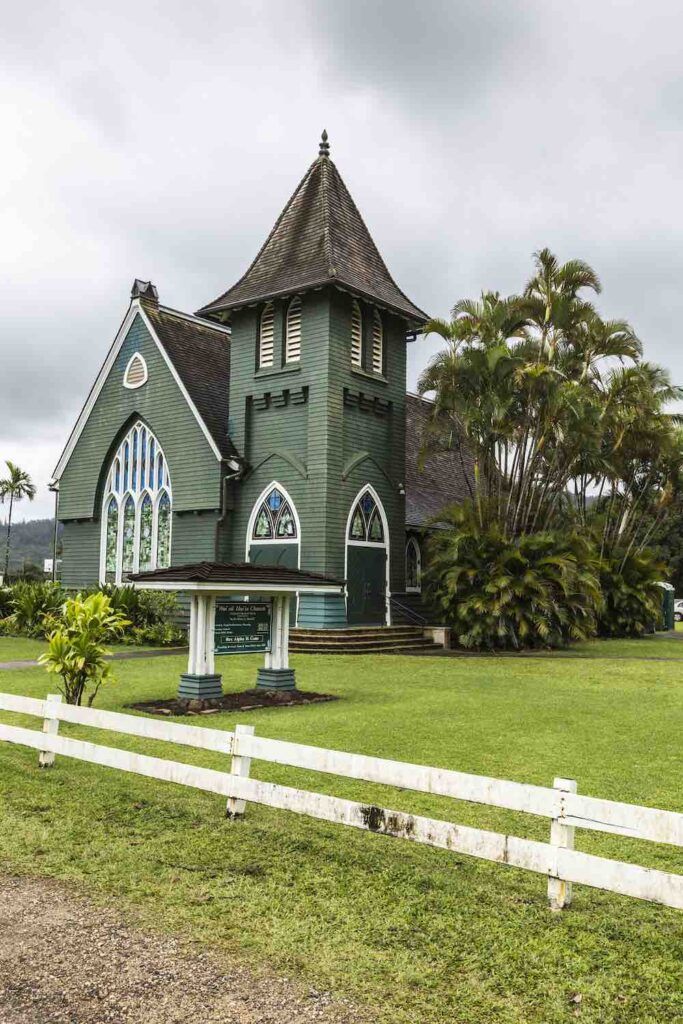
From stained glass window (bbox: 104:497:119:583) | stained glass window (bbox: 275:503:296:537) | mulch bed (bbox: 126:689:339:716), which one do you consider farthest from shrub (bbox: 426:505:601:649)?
stained glass window (bbox: 104:497:119:583)

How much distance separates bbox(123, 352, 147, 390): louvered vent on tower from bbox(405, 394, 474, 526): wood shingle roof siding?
9.06 metres

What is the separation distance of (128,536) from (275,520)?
613cm

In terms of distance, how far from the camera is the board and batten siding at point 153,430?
83.5 feet

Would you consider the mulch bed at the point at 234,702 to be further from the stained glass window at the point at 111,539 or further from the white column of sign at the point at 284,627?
the stained glass window at the point at 111,539

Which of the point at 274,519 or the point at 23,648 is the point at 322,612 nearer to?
the point at 274,519

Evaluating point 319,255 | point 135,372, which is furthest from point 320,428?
point 135,372

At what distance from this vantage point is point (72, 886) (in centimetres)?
536

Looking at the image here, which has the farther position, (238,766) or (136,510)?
(136,510)

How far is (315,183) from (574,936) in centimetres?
2585

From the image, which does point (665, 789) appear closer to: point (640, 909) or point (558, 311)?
point (640, 909)

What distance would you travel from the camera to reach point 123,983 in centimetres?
406

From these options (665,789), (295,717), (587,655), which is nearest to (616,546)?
(587,655)

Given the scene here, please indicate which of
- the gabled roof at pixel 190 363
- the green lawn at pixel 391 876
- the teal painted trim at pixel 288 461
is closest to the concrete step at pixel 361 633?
the teal painted trim at pixel 288 461

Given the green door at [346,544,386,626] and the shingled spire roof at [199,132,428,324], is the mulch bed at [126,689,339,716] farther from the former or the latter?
the shingled spire roof at [199,132,428,324]
